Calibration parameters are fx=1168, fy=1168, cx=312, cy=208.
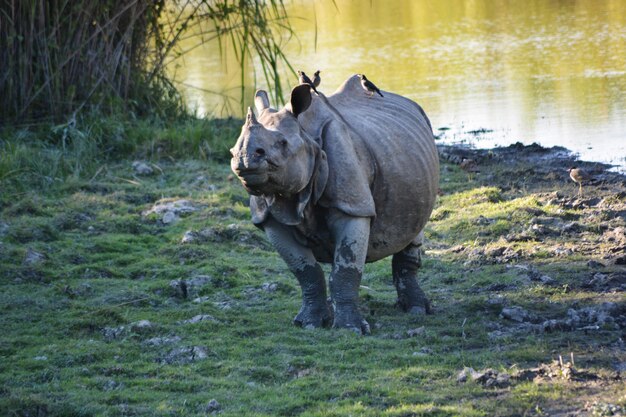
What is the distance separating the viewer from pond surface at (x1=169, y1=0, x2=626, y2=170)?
46.1 ft

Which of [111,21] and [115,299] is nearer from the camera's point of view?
[115,299]

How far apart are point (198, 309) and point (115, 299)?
68 centimetres

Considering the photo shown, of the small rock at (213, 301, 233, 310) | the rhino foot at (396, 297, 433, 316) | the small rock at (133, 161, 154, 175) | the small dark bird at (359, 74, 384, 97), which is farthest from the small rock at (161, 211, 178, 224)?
the rhino foot at (396, 297, 433, 316)

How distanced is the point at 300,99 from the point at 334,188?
54cm

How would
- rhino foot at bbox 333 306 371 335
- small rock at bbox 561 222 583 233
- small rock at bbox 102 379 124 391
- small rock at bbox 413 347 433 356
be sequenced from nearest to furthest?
small rock at bbox 102 379 124 391, small rock at bbox 413 347 433 356, rhino foot at bbox 333 306 371 335, small rock at bbox 561 222 583 233

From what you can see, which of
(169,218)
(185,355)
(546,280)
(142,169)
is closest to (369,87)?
(546,280)

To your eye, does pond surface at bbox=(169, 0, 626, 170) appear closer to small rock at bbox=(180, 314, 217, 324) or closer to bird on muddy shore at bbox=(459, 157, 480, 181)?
bird on muddy shore at bbox=(459, 157, 480, 181)

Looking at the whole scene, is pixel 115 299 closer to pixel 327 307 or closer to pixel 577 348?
pixel 327 307

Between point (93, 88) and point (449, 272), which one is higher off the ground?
point (93, 88)

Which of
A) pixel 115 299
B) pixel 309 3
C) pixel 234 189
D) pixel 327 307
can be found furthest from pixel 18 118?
pixel 309 3

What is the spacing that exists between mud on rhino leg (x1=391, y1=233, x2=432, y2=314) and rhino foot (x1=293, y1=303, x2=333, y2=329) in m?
0.63

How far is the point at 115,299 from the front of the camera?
7840mm

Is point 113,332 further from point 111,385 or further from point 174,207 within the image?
point 174,207

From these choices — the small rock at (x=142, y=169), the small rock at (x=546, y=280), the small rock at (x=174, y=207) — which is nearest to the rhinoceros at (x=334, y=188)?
the small rock at (x=546, y=280)
